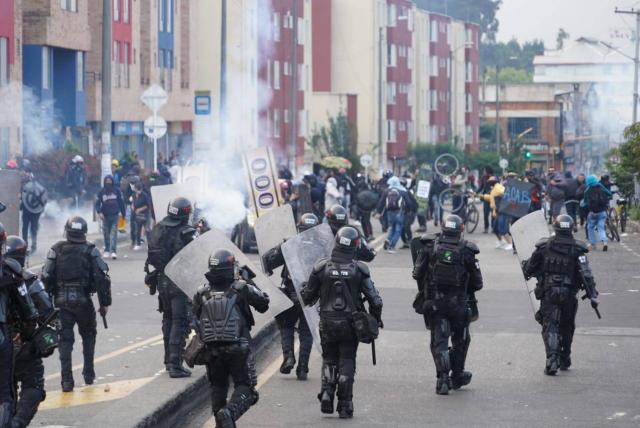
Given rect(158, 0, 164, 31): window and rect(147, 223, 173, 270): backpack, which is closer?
rect(147, 223, 173, 270): backpack

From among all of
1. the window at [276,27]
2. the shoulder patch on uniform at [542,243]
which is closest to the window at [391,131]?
the window at [276,27]

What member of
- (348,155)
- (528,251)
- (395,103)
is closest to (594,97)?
(395,103)

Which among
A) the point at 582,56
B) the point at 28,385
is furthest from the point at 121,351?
the point at 582,56

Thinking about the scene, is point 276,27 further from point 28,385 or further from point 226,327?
point 28,385

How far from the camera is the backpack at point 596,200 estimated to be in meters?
29.8

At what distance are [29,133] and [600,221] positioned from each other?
20201mm

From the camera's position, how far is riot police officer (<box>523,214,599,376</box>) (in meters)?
13.5

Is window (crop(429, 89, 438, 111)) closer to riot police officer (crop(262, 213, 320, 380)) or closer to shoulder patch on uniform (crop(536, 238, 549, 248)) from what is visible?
shoulder patch on uniform (crop(536, 238, 549, 248))

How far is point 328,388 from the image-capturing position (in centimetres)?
1133

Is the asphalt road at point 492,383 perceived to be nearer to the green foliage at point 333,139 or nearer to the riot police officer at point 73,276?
the riot police officer at point 73,276

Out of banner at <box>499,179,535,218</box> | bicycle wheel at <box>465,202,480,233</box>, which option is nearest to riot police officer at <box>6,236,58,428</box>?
banner at <box>499,179,535,218</box>

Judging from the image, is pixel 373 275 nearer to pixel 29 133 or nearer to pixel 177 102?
pixel 29 133

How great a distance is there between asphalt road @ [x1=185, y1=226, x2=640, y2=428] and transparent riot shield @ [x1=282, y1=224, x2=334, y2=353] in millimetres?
684

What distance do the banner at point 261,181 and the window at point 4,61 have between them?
17.7 m
